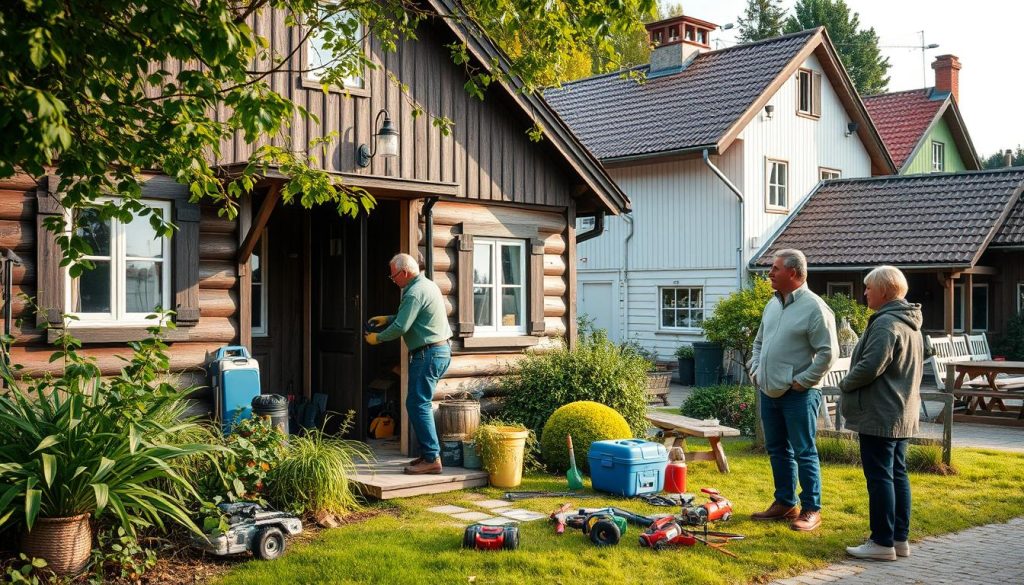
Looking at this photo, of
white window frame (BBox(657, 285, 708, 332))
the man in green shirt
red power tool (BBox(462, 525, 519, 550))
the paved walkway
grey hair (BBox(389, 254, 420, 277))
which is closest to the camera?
the paved walkway

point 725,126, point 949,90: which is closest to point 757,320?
point 725,126

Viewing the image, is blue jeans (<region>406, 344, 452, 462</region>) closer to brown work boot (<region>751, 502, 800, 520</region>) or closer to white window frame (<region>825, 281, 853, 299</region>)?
brown work boot (<region>751, 502, 800, 520</region>)

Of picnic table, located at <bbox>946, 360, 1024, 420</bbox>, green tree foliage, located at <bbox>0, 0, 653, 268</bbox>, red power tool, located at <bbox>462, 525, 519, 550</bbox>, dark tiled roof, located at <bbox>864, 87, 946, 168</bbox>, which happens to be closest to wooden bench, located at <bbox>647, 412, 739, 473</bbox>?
red power tool, located at <bbox>462, 525, 519, 550</bbox>

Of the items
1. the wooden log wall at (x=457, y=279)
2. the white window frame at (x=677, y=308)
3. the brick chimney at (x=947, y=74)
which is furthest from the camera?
the brick chimney at (x=947, y=74)

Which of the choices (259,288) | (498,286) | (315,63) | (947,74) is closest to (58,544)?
(315,63)

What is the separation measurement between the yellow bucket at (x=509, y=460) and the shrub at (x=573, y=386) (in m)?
1.39

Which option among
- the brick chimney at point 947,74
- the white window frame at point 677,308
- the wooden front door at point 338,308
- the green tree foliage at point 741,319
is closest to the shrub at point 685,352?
the white window frame at point 677,308

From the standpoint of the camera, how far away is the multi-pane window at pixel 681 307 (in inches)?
901

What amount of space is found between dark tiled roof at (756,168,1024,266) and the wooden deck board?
13.5m

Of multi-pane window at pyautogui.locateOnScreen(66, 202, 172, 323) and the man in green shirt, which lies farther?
the man in green shirt

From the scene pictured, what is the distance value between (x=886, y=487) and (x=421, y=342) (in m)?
4.23

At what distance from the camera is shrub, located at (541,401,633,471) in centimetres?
987

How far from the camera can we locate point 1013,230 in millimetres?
20750

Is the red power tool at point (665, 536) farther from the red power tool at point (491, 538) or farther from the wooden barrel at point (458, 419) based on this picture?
the wooden barrel at point (458, 419)
